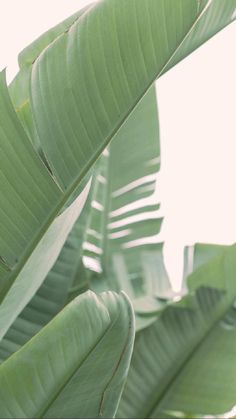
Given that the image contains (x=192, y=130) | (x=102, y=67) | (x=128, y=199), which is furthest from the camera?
(x=192, y=130)

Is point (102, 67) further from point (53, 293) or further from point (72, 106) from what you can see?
point (53, 293)

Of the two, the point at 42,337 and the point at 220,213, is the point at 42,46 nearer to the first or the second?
the point at 42,337

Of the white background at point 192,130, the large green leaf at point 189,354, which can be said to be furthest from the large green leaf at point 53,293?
the white background at point 192,130

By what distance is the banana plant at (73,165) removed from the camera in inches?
17.9

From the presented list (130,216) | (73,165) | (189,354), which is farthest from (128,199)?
(73,165)

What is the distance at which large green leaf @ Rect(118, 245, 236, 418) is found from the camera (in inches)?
32.4

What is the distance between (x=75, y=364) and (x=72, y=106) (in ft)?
0.57

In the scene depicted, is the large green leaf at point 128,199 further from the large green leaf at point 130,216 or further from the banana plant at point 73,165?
the banana plant at point 73,165

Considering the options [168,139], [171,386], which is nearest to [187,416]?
[171,386]

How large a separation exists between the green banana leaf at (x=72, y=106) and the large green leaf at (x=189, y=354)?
0.34 metres

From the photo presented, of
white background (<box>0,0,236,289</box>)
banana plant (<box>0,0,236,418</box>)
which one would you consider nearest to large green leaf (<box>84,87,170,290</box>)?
white background (<box>0,0,236,289</box>)

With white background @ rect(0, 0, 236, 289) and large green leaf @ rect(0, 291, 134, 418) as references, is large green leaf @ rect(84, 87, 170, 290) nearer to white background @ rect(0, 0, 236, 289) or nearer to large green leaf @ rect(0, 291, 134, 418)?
white background @ rect(0, 0, 236, 289)

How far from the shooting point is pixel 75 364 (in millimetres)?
495

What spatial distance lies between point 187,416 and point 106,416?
335mm
